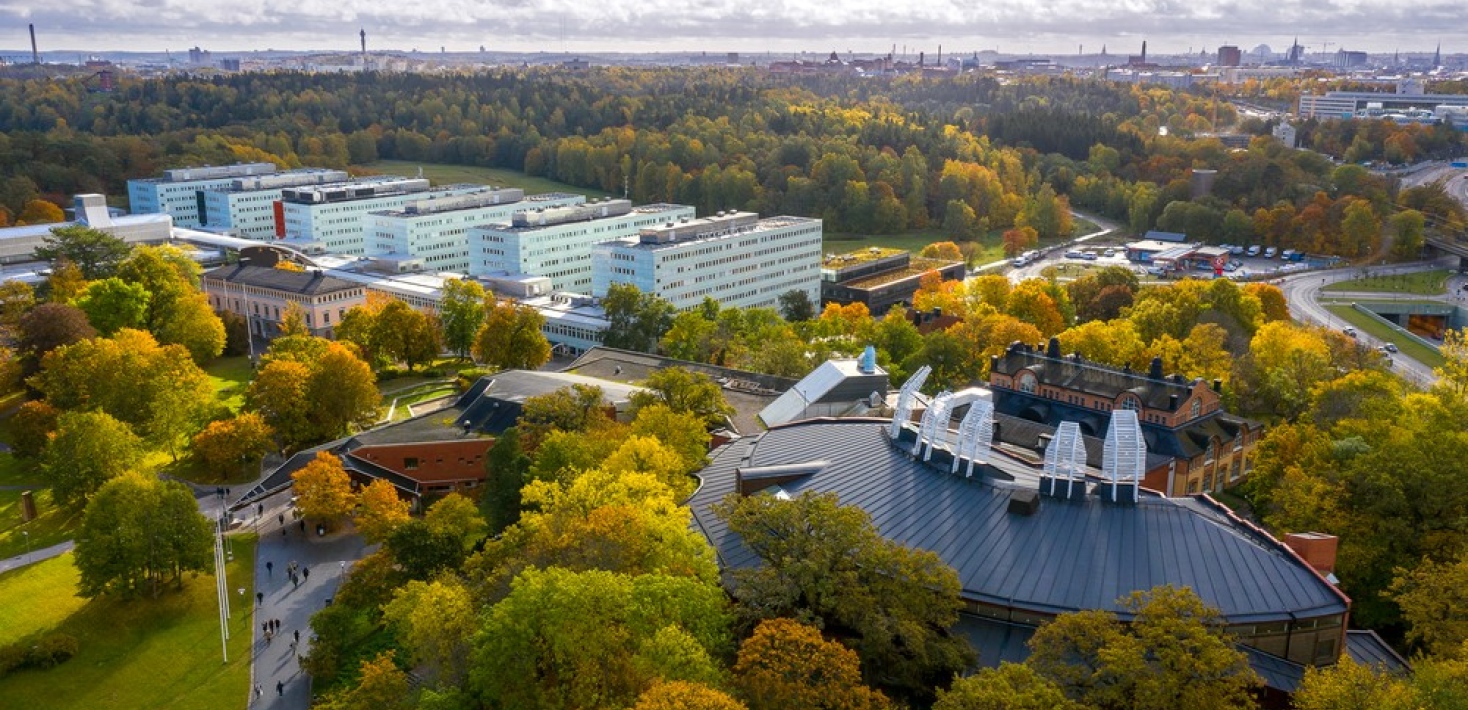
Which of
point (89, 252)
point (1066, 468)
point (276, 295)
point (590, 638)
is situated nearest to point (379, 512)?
point (590, 638)

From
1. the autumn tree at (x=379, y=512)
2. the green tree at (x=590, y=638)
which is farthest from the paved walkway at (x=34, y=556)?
the green tree at (x=590, y=638)

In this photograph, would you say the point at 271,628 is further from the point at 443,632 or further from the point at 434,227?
the point at 434,227

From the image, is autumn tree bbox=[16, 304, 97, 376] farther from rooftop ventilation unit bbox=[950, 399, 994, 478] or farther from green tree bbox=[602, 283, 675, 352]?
rooftop ventilation unit bbox=[950, 399, 994, 478]

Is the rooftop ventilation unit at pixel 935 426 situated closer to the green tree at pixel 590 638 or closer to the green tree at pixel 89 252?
the green tree at pixel 590 638

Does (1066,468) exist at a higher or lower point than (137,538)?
higher

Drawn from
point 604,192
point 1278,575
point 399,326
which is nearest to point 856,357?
point 399,326

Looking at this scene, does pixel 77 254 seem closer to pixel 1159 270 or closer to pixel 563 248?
pixel 563 248
